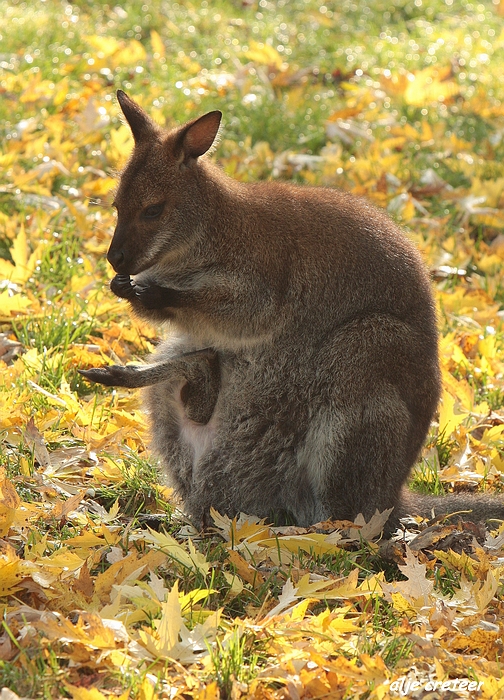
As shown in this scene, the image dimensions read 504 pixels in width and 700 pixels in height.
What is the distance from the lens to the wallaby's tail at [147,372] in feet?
12.7

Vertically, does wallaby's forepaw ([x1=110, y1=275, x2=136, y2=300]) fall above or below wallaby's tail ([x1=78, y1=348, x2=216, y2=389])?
above

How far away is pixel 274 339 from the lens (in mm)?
3863

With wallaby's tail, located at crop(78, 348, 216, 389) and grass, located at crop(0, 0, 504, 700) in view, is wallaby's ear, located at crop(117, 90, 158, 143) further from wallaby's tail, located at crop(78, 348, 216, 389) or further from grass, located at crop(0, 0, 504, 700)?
wallaby's tail, located at crop(78, 348, 216, 389)

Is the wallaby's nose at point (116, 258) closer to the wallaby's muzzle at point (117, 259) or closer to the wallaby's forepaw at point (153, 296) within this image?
the wallaby's muzzle at point (117, 259)

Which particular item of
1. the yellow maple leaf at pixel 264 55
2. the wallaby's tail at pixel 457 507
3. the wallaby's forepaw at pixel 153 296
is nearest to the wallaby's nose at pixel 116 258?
the wallaby's forepaw at pixel 153 296

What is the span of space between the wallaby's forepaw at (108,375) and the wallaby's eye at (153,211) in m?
0.59

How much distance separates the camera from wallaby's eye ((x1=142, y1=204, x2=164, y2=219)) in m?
3.71

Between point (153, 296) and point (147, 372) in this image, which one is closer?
point (153, 296)

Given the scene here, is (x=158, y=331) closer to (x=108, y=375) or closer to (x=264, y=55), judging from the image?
(x=108, y=375)

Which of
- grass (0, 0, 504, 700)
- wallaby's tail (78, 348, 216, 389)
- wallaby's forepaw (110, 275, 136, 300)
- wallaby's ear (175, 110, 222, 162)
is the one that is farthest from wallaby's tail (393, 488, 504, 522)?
wallaby's ear (175, 110, 222, 162)

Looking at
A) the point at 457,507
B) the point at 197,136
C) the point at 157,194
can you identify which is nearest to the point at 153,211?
the point at 157,194

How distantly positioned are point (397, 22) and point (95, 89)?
4259mm

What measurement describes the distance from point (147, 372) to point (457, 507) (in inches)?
51.6

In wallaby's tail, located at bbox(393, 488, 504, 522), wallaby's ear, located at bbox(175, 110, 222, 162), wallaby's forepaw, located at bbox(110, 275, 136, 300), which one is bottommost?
wallaby's tail, located at bbox(393, 488, 504, 522)
